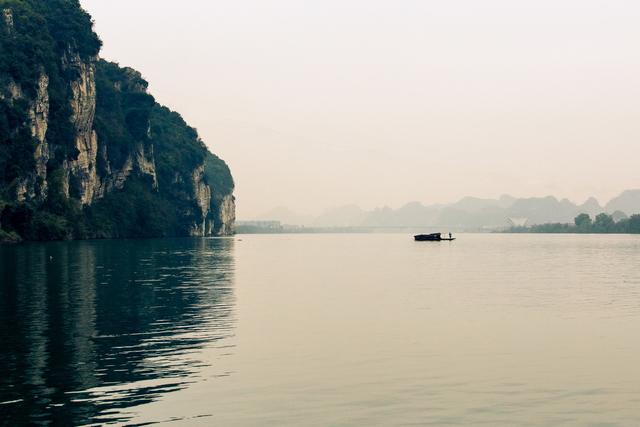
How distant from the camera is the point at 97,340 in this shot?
34906 mm

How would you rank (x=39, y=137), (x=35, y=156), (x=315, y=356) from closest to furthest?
(x=315, y=356)
(x=35, y=156)
(x=39, y=137)

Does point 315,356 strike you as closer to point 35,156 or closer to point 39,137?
point 35,156


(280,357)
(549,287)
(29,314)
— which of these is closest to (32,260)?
(29,314)

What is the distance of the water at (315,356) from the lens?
2291 centimetres

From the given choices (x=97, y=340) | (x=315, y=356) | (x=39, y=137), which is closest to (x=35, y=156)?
(x=39, y=137)

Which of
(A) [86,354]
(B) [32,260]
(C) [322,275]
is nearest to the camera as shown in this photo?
(A) [86,354]

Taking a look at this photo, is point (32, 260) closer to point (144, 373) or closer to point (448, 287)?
point (448, 287)

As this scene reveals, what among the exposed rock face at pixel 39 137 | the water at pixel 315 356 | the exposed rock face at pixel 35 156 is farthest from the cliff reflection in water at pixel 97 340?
the exposed rock face at pixel 39 137

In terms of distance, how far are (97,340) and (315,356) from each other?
10671mm

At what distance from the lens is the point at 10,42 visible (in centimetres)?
19762

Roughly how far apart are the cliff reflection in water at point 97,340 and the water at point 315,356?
10 cm

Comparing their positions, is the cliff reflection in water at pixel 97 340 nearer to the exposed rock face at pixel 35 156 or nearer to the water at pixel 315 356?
the water at pixel 315 356

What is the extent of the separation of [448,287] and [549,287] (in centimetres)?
926

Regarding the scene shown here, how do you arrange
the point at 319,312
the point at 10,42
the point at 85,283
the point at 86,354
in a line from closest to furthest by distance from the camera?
the point at 86,354, the point at 319,312, the point at 85,283, the point at 10,42
